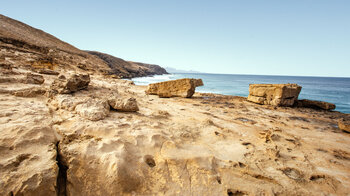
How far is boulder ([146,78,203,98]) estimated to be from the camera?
7629 millimetres

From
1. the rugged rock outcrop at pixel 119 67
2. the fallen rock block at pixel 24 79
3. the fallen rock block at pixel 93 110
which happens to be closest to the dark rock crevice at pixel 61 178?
the fallen rock block at pixel 93 110

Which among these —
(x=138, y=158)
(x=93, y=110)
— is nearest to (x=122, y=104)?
(x=93, y=110)

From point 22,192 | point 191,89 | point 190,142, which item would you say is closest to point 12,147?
point 22,192

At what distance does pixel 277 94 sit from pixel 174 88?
5.04 m

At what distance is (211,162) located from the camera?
1.87 meters

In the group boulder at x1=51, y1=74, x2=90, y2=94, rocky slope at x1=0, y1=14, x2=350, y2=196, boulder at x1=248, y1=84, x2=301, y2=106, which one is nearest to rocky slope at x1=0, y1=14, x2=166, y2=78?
boulder at x1=51, y1=74, x2=90, y2=94

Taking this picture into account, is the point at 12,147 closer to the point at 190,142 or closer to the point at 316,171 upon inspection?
the point at 190,142

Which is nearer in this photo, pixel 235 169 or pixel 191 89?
pixel 235 169

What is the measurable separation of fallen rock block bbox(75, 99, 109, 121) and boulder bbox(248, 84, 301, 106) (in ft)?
24.2

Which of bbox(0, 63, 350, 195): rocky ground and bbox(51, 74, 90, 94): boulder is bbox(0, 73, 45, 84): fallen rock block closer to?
bbox(51, 74, 90, 94): boulder

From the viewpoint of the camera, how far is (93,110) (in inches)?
97.8

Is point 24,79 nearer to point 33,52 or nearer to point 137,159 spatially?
point 137,159

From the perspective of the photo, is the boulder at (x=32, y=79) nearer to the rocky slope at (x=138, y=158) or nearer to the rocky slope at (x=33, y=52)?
the rocky slope at (x=138, y=158)

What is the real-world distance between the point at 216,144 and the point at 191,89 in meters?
5.50
